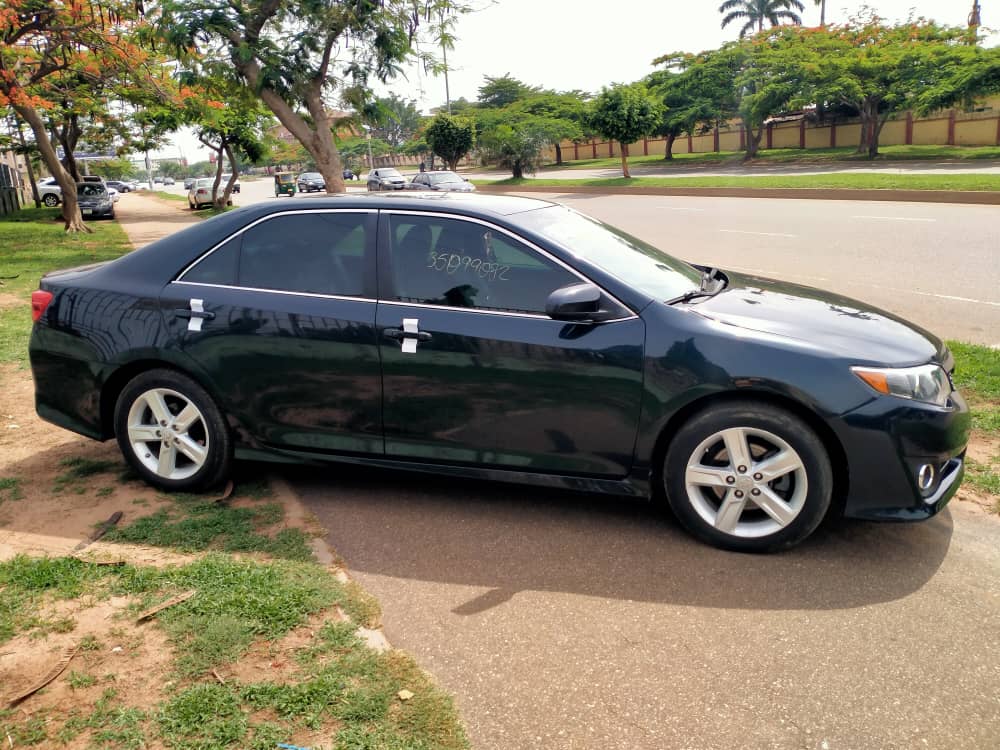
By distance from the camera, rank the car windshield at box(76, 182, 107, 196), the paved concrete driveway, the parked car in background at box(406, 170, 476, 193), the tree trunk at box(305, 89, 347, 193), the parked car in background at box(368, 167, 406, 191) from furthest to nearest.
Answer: the parked car in background at box(368, 167, 406, 191) < the car windshield at box(76, 182, 107, 196) < the parked car in background at box(406, 170, 476, 193) < the tree trunk at box(305, 89, 347, 193) < the paved concrete driveway

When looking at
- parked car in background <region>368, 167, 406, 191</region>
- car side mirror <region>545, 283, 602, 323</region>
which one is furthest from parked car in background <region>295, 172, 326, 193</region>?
car side mirror <region>545, 283, 602, 323</region>

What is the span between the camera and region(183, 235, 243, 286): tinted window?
177 inches

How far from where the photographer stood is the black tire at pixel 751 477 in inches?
142

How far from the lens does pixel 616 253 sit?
4.43m

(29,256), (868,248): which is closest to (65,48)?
(29,256)

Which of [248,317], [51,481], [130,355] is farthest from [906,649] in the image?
[51,481]

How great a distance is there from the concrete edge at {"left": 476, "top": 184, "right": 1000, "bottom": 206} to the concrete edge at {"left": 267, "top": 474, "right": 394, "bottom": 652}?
18.3 metres

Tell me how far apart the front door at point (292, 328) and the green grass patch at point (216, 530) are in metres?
0.39

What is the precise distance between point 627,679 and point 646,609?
479 millimetres

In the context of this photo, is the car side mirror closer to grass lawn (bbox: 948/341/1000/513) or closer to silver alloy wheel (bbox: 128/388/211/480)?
silver alloy wheel (bbox: 128/388/211/480)

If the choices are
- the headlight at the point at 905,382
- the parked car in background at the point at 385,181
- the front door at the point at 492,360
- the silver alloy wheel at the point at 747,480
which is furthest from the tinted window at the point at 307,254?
the parked car in background at the point at 385,181

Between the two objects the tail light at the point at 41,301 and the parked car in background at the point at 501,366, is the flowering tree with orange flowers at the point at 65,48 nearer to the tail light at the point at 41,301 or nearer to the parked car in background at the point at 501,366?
the tail light at the point at 41,301

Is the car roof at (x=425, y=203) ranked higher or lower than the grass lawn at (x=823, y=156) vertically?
lower

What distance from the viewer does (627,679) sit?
292 cm
